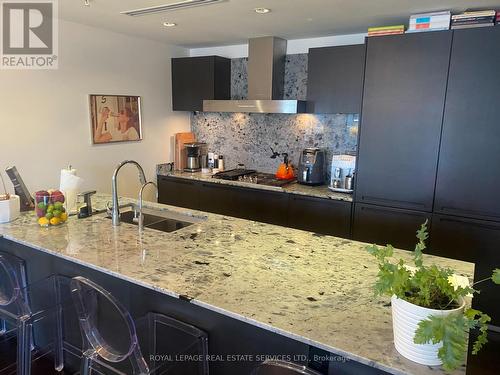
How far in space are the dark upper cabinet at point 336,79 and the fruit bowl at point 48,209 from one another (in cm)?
236

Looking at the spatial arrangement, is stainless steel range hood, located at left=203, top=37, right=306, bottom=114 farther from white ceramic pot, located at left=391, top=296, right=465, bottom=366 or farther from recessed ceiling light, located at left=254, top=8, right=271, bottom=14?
white ceramic pot, located at left=391, top=296, right=465, bottom=366

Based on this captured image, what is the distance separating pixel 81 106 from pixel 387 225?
119 inches

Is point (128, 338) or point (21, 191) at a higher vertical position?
point (21, 191)

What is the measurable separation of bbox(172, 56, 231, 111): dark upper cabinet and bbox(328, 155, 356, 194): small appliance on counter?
1.64 metres

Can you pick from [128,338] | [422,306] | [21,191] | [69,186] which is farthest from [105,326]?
[21,191]

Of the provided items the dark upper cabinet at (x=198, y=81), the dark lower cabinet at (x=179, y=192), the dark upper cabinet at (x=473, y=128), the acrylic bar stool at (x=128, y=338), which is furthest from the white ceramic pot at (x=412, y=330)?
the dark upper cabinet at (x=198, y=81)

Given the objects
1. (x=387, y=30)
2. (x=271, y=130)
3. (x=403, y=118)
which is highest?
(x=387, y=30)

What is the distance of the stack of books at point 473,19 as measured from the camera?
2613 mm

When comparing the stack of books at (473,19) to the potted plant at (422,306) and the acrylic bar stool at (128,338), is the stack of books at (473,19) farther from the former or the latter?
the acrylic bar stool at (128,338)

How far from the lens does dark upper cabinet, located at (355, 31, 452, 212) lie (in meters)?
2.82

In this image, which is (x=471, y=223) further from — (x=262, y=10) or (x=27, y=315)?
(x=27, y=315)

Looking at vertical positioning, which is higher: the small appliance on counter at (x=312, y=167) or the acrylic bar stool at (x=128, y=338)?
the small appliance on counter at (x=312, y=167)

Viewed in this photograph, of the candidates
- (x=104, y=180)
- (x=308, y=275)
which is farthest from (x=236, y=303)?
(x=104, y=180)

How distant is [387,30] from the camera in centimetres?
298
